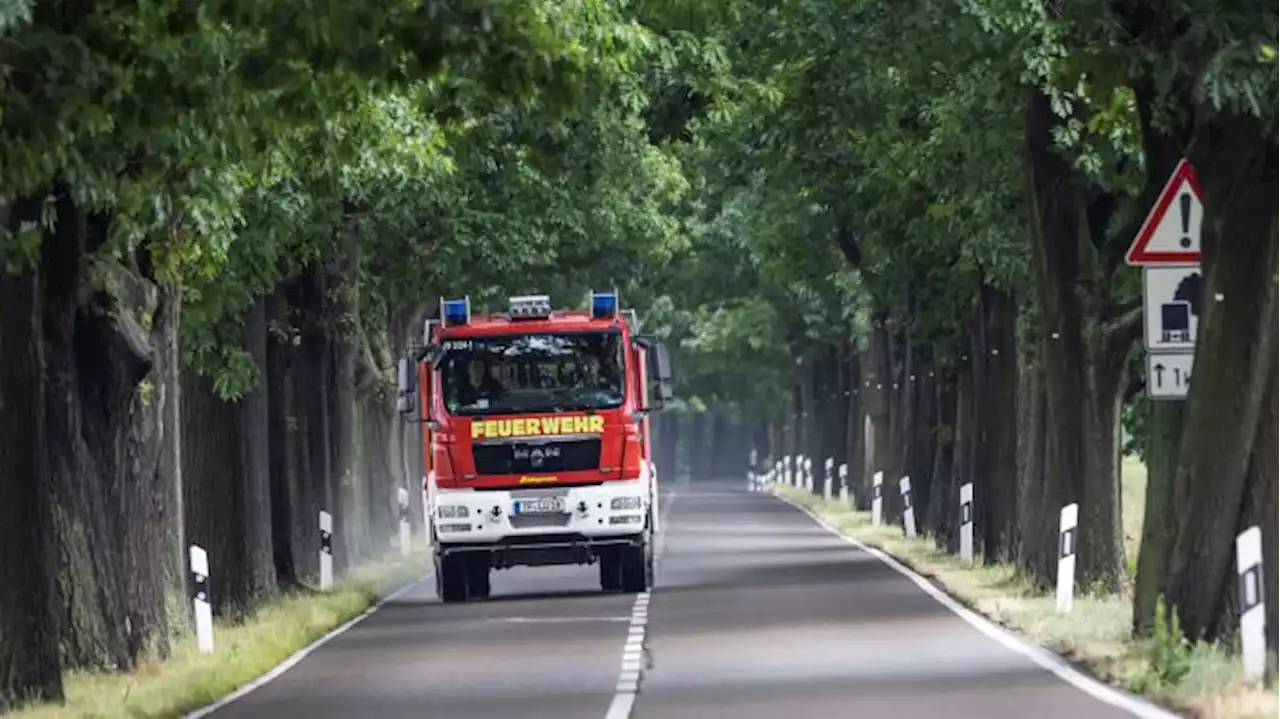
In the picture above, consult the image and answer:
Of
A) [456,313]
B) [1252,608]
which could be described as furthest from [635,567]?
[1252,608]

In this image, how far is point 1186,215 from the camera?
71.4 ft

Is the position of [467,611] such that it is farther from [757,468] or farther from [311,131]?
[757,468]

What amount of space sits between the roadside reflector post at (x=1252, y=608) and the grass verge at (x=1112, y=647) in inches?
5.0

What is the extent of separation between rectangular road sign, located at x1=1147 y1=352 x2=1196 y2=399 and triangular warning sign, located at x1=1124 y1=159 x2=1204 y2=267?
652 mm

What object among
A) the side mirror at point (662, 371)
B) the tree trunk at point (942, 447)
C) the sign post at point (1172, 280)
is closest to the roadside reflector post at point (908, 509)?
the tree trunk at point (942, 447)

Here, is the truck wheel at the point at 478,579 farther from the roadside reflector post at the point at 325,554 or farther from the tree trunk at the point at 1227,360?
the tree trunk at the point at 1227,360

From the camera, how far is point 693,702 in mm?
19922

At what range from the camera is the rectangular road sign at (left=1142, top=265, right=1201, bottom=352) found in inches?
869

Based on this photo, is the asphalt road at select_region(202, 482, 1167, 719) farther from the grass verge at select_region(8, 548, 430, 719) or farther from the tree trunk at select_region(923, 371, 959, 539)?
the tree trunk at select_region(923, 371, 959, 539)

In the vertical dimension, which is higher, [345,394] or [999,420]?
[345,394]

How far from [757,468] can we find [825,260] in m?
79.6

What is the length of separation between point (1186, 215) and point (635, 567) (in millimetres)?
15175

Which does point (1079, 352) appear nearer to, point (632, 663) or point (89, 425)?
point (632, 663)

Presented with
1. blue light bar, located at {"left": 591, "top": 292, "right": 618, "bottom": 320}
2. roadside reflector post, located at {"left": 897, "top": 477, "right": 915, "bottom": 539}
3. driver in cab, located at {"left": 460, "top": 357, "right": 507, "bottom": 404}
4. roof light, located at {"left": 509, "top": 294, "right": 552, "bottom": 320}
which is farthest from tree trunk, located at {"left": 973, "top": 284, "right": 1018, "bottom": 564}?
roadside reflector post, located at {"left": 897, "top": 477, "right": 915, "bottom": 539}
